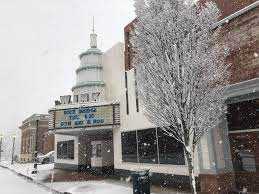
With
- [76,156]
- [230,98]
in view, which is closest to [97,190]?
[230,98]

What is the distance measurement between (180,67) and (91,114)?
12.3m

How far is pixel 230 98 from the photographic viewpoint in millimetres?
11117

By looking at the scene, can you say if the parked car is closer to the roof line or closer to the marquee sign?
the marquee sign

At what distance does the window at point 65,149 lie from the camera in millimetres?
29327

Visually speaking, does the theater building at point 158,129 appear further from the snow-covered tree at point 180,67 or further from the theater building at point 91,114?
the snow-covered tree at point 180,67

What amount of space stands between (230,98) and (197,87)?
91.3 inches

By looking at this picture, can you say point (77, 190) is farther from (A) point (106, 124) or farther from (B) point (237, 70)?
(B) point (237, 70)

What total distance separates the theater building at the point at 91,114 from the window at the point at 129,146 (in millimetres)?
1293

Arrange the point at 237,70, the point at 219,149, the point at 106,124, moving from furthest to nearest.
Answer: the point at 106,124 < the point at 219,149 < the point at 237,70

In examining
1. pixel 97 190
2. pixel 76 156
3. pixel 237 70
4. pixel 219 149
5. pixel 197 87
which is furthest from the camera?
pixel 76 156

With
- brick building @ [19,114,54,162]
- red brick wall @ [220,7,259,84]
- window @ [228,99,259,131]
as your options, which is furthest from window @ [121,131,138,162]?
brick building @ [19,114,54,162]

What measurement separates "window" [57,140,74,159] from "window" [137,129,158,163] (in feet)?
42.5

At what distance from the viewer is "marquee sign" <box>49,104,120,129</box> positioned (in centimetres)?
2062

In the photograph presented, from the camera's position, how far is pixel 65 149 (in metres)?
30.8
